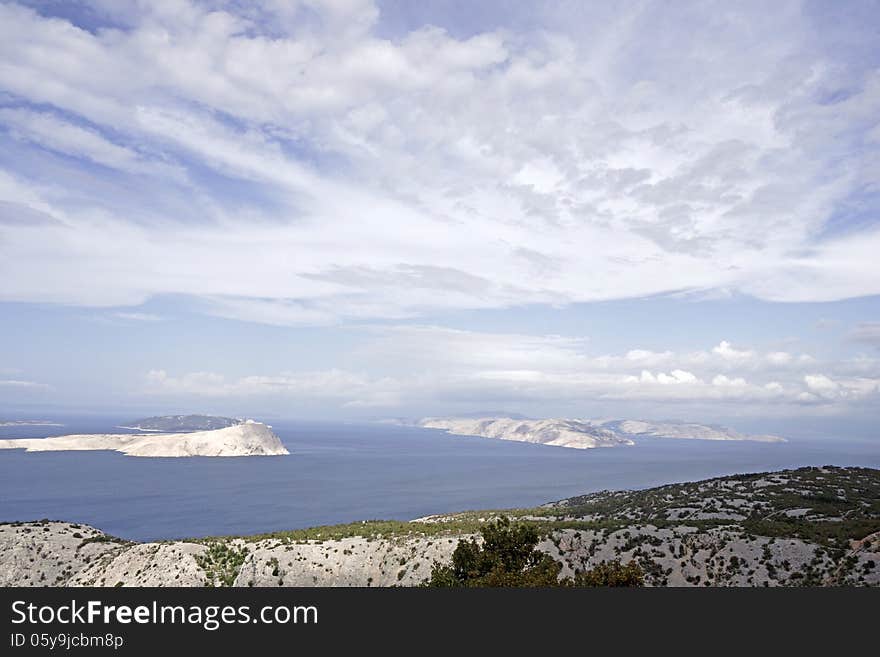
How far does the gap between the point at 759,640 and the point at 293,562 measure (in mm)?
36470

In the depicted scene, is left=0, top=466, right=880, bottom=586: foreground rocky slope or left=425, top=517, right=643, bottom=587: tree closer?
left=425, top=517, right=643, bottom=587: tree

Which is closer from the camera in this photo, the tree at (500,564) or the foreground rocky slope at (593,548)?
the tree at (500,564)

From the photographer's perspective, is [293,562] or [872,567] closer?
[872,567]

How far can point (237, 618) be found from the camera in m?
14.0

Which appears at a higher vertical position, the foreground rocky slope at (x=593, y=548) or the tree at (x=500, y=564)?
the tree at (x=500, y=564)

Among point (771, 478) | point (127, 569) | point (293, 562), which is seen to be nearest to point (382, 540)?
point (293, 562)

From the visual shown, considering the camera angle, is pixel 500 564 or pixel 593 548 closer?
pixel 500 564

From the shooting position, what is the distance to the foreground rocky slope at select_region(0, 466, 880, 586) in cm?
3266

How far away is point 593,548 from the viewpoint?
37312 mm

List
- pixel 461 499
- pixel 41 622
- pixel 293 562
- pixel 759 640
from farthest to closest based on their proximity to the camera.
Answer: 1. pixel 461 499
2. pixel 293 562
3. pixel 41 622
4. pixel 759 640

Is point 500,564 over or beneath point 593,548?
over

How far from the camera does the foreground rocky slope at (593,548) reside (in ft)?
107

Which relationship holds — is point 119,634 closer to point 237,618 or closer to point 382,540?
point 237,618

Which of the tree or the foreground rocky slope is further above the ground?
the tree
